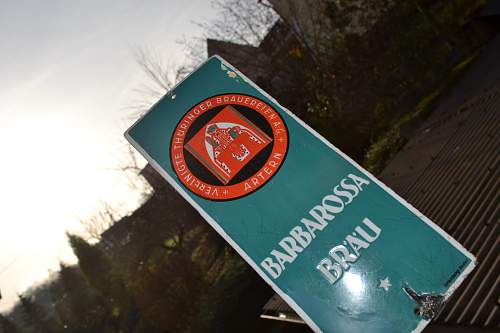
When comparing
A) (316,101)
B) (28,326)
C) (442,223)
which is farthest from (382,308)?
(28,326)

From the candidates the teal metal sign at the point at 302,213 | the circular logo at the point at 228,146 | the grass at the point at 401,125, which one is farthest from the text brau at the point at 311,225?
the grass at the point at 401,125

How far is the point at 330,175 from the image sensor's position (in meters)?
1.70

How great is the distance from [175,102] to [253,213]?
36.7 inches

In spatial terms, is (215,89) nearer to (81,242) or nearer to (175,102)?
(175,102)

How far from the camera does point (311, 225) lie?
1612 millimetres

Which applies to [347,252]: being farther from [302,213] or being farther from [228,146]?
[228,146]

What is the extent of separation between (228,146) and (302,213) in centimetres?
60

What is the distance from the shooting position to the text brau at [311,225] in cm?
158

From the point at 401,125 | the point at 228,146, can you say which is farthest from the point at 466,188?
the point at 401,125

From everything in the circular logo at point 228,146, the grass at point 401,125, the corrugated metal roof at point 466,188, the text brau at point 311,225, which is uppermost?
the circular logo at point 228,146

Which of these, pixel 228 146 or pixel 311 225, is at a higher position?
pixel 228 146

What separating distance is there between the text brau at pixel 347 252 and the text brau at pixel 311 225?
12cm

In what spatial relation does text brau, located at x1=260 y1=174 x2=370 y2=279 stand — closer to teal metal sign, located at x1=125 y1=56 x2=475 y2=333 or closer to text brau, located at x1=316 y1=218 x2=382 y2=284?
teal metal sign, located at x1=125 y1=56 x2=475 y2=333

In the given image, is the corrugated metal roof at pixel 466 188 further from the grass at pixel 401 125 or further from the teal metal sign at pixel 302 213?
the grass at pixel 401 125
